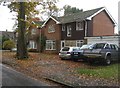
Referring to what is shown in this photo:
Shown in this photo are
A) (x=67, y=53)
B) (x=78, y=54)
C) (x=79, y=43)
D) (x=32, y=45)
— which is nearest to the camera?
(x=78, y=54)

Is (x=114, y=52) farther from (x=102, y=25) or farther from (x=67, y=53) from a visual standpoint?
(x=102, y=25)

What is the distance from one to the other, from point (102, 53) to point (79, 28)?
16385mm

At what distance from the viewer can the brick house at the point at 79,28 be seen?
35719mm

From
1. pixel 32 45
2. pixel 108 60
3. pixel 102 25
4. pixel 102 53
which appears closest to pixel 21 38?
pixel 102 53

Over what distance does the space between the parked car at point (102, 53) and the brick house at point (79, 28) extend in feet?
40.8

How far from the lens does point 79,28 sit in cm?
3700

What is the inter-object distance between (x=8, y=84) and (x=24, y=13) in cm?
1673

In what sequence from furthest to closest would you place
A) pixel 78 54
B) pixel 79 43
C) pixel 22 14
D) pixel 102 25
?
pixel 102 25 < pixel 79 43 < pixel 22 14 < pixel 78 54

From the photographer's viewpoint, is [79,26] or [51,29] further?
[51,29]

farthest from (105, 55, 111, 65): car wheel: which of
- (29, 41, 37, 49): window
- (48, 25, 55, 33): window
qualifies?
(29, 41, 37, 49): window

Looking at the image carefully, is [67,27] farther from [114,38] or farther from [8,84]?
[8,84]

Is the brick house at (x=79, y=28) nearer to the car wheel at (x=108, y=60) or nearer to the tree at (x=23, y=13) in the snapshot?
the tree at (x=23, y=13)

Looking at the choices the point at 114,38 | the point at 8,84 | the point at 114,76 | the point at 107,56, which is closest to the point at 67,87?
the point at 8,84

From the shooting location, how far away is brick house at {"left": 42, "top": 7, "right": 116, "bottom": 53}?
117 feet
